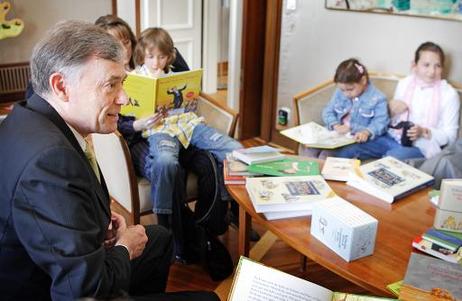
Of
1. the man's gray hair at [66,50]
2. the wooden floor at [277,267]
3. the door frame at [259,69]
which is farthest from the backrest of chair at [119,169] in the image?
the door frame at [259,69]

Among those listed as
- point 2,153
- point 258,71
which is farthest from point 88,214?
point 258,71

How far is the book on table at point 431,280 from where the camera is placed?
123cm

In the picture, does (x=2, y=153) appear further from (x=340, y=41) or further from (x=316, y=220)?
(x=340, y=41)

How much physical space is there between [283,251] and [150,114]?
0.91 meters

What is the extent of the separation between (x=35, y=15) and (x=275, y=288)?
4.41 meters

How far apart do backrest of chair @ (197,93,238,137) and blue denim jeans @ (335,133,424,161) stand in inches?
23.0

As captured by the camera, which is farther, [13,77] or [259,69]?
[13,77]

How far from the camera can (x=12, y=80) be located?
15.8ft

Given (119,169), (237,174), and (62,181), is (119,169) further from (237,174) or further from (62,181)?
(62,181)

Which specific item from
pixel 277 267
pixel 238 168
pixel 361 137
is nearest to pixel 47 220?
pixel 238 168

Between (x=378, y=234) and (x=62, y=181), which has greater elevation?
(x=62, y=181)

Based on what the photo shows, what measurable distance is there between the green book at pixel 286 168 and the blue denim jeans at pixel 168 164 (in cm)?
36

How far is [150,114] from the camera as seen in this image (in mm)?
2289

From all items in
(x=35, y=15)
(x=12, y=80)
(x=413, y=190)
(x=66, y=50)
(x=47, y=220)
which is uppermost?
(x=66, y=50)
